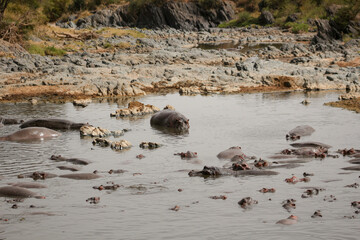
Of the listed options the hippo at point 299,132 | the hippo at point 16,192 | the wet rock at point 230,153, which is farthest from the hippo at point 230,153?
the hippo at point 16,192

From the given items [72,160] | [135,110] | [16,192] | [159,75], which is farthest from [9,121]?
[159,75]

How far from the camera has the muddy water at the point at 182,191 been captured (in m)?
9.32

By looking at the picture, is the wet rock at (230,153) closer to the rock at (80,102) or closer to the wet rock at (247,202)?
the wet rock at (247,202)

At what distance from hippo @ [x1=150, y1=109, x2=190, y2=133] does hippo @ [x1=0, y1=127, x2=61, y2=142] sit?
3.77m

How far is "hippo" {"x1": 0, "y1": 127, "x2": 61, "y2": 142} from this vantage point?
56.7ft

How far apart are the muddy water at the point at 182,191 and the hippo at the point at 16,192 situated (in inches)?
9.9

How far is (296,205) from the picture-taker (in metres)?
10.5

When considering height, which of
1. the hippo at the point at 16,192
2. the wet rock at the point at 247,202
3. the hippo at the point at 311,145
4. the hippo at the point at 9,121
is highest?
the hippo at the point at 311,145

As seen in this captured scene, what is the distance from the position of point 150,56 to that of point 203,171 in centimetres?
2836

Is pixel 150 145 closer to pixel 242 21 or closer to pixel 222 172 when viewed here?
pixel 222 172

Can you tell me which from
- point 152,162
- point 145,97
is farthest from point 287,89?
point 152,162

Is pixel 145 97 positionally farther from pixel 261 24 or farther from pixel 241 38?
pixel 261 24

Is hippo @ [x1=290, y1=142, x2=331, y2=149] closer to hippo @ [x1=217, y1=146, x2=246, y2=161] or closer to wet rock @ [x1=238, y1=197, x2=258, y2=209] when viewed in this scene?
hippo @ [x1=217, y1=146, x2=246, y2=161]

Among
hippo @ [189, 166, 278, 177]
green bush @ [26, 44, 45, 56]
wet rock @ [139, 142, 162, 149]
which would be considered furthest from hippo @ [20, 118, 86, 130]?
green bush @ [26, 44, 45, 56]
